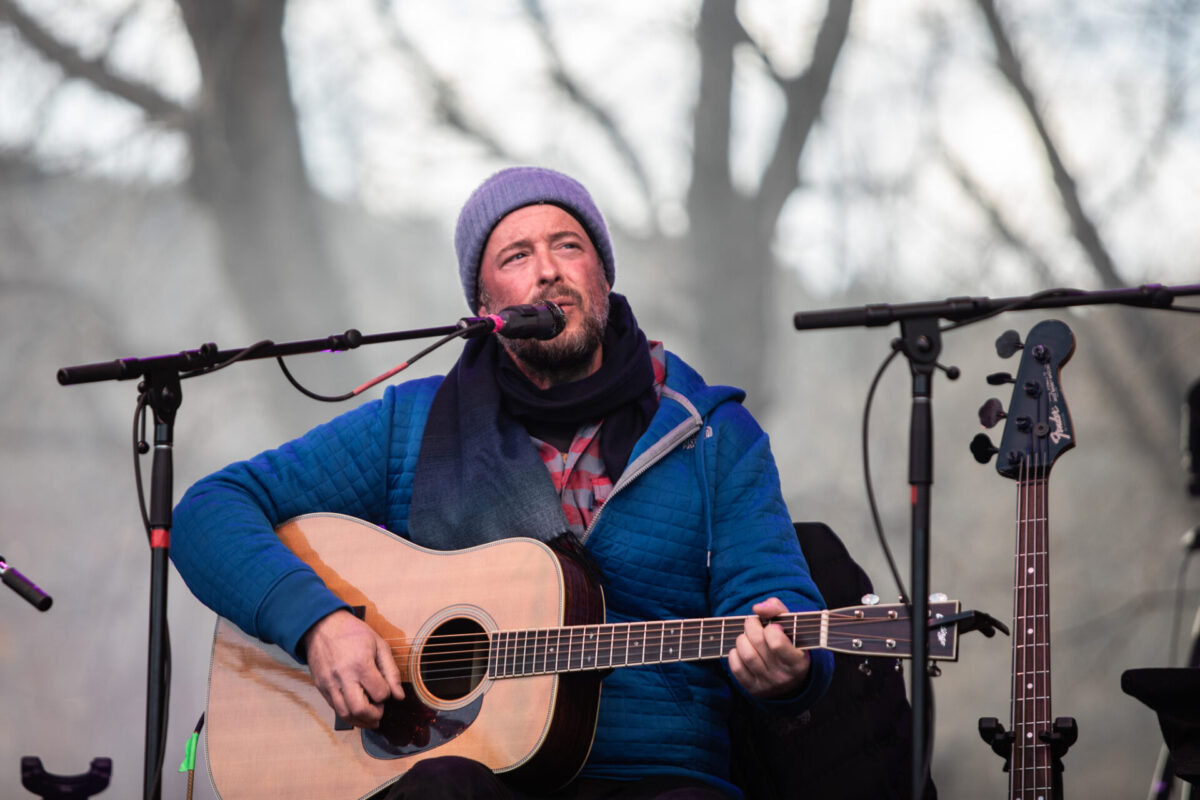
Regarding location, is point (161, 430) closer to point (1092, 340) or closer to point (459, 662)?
point (459, 662)

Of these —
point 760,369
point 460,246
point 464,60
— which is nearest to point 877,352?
point 760,369

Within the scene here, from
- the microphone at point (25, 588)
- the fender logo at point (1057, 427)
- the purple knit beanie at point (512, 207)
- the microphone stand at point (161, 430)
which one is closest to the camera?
the microphone stand at point (161, 430)

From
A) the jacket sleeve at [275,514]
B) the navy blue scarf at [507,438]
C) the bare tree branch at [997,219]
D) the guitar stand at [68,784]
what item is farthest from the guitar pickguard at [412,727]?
the bare tree branch at [997,219]

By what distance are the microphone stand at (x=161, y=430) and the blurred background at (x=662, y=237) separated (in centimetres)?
199

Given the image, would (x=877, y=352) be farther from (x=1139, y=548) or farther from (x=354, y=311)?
(x=354, y=311)

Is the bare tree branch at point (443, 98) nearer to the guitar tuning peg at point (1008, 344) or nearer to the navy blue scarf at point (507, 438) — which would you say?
the navy blue scarf at point (507, 438)

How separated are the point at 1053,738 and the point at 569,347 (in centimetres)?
125

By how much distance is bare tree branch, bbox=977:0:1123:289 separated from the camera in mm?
3561

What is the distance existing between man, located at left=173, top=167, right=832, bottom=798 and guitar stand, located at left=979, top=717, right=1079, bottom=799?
0.34 m

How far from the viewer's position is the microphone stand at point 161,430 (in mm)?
1884

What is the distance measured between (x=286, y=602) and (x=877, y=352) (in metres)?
2.12

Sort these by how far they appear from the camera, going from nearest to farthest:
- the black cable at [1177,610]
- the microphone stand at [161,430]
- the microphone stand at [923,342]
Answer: the microphone stand at [923,342] → the microphone stand at [161,430] → the black cable at [1177,610]

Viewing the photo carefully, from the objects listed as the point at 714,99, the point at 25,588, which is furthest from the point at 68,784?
the point at 714,99

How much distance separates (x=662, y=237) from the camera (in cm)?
402
